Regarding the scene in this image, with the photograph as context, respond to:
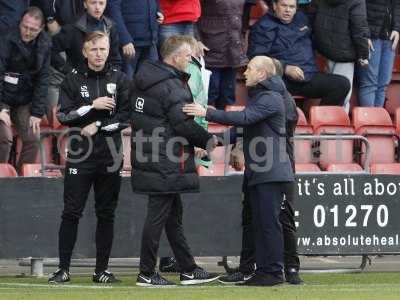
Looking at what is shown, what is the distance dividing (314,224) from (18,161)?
10.4 ft

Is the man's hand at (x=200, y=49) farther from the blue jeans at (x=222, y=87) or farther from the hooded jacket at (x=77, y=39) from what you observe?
the hooded jacket at (x=77, y=39)

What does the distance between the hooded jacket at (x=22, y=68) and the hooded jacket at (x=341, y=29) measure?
3503 millimetres

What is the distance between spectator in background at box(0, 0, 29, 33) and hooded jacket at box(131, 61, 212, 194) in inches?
118

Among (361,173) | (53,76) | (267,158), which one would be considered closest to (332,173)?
(361,173)

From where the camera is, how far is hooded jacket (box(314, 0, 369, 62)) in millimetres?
15406

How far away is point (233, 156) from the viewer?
12.5 metres

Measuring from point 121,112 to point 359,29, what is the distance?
14.8 ft

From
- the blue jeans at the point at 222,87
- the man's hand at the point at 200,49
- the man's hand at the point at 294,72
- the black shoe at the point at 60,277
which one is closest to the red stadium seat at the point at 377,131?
the man's hand at the point at 294,72

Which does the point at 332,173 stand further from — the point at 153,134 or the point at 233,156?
the point at 153,134

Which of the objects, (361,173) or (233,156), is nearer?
(233,156)

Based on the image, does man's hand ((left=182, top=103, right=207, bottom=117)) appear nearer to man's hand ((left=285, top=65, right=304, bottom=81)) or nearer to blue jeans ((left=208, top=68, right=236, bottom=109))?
blue jeans ((left=208, top=68, right=236, bottom=109))

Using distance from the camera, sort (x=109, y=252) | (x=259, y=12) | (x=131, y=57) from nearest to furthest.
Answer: (x=109, y=252)
(x=131, y=57)
(x=259, y=12)

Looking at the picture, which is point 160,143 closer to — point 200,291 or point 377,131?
point 200,291

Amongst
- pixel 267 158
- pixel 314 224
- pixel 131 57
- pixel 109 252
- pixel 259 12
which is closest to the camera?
pixel 267 158
